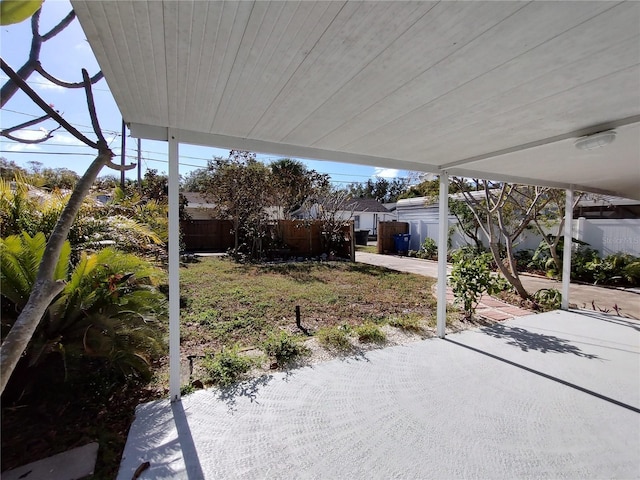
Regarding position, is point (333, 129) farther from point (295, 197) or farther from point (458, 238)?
point (458, 238)

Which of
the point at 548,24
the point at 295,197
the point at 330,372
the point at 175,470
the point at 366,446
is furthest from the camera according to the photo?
the point at 295,197

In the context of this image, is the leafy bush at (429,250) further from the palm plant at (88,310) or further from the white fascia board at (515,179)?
the palm plant at (88,310)

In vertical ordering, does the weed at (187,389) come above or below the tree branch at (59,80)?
below

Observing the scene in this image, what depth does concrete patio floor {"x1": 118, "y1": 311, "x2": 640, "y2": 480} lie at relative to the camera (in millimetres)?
1940

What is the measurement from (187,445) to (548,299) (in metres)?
6.64

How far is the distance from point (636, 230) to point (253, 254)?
39.0 ft

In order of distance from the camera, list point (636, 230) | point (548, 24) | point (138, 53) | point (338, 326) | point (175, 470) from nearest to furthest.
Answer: point (548, 24), point (138, 53), point (175, 470), point (338, 326), point (636, 230)

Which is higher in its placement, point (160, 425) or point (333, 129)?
point (333, 129)

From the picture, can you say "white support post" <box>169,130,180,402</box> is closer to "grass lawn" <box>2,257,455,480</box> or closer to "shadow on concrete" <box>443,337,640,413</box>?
"grass lawn" <box>2,257,455,480</box>

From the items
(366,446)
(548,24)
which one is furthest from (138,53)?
(366,446)

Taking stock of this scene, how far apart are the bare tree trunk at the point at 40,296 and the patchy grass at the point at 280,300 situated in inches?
108

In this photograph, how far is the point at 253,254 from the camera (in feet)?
38.4

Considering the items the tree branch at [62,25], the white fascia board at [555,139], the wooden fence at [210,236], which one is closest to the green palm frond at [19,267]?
the tree branch at [62,25]

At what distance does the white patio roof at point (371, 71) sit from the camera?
51.5 inches
